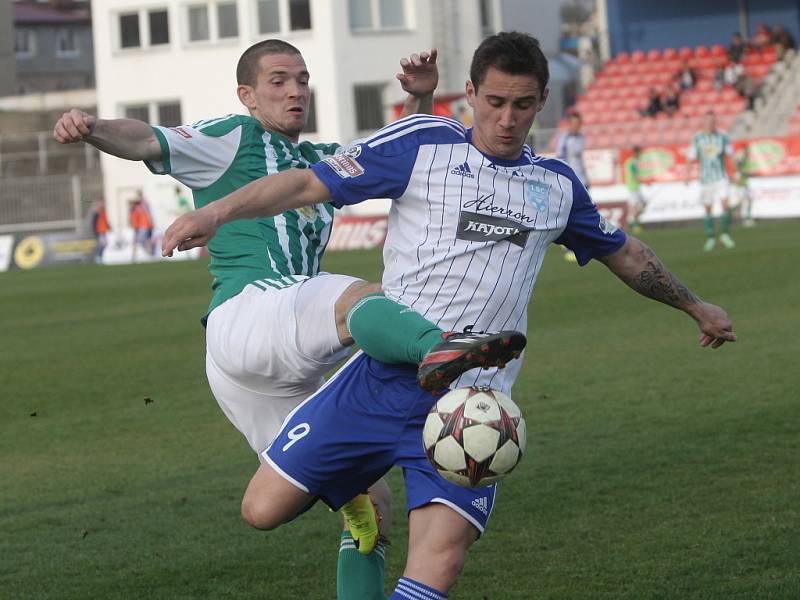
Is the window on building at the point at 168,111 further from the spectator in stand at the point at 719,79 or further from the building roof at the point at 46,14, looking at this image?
the building roof at the point at 46,14

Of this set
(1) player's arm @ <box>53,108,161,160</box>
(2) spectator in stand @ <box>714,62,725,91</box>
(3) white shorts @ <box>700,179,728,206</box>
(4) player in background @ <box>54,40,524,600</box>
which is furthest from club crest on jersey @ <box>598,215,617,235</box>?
(2) spectator in stand @ <box>714,62,725,91</box>

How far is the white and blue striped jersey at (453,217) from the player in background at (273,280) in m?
0.18

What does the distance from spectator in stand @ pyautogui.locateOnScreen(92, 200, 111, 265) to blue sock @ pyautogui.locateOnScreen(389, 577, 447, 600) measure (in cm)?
3060

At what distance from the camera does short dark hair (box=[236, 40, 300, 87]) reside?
19.7 feet

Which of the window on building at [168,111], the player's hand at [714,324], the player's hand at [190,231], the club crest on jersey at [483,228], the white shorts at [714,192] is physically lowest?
the player's hand at [714,324]

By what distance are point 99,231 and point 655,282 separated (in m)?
31.3

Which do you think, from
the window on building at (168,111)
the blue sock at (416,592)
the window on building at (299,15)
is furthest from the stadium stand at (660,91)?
the blue sock at (416,592)

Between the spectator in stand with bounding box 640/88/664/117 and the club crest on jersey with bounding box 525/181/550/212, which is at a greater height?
the spectator in stand with bounding box 640/88/664/117

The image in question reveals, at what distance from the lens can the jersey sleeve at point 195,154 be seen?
5594 mm

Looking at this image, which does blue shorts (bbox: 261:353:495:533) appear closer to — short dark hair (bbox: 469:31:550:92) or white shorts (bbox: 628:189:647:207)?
short dark hair (bbox: 469:31:550:92)

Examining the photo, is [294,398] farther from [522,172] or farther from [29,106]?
[29,106]

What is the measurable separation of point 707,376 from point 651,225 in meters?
20.4

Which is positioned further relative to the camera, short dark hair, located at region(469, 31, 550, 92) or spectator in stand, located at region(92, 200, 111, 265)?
spectator in stand, located at region(92, 200, 111, 265)

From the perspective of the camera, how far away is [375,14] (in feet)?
152
